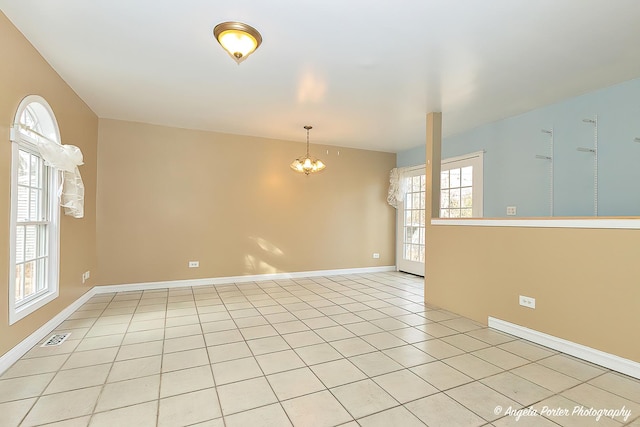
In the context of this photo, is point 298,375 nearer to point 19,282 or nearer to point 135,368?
point 135,368

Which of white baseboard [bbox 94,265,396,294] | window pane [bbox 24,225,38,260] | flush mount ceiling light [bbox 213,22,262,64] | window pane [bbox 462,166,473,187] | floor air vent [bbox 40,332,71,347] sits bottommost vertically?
floor air vent [bbox 40,332,71,347]

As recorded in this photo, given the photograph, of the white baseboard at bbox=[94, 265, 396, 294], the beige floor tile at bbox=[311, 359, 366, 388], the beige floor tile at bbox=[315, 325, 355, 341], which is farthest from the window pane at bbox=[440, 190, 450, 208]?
the beige floor tile at bbox=[311, 359, 366, 388]

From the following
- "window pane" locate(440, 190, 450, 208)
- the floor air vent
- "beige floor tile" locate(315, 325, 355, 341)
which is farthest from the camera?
"window pane" locate(440, 190, 450, 208)

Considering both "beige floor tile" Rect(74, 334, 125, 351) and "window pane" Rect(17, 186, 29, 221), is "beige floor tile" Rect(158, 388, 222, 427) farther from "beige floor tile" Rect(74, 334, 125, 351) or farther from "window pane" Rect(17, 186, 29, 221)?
"window pane" Rect(17, 186, 29, 221)

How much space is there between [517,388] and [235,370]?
6.52ft

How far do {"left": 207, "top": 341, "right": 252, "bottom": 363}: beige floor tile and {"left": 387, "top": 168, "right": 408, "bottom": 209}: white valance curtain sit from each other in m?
4.58

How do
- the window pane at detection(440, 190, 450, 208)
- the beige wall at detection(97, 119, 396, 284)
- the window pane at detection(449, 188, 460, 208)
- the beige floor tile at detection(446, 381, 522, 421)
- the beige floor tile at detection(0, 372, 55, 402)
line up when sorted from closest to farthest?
the beige floor tile at detection(446, 381, 522, 421) < the beige floor tile at detection(0, 372, 55, 402) < the beige wall at detection(97, 119, 396, 284) < the window pane at detection(449, 188, 460, 208) < the window pane at detection(440, 190, 450, 208)

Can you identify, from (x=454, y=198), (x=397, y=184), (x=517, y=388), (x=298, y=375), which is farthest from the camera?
(x=397, y=184)

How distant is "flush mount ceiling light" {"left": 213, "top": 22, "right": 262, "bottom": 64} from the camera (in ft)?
7.45

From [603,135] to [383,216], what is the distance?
3795 millimetres

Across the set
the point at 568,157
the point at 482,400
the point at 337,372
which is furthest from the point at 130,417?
the point at 568,157

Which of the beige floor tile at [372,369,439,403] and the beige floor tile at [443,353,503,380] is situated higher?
the beige floor tile at [372,369,439,403]

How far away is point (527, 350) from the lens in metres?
2.74

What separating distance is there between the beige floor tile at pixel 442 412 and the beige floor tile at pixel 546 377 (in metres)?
0.74
